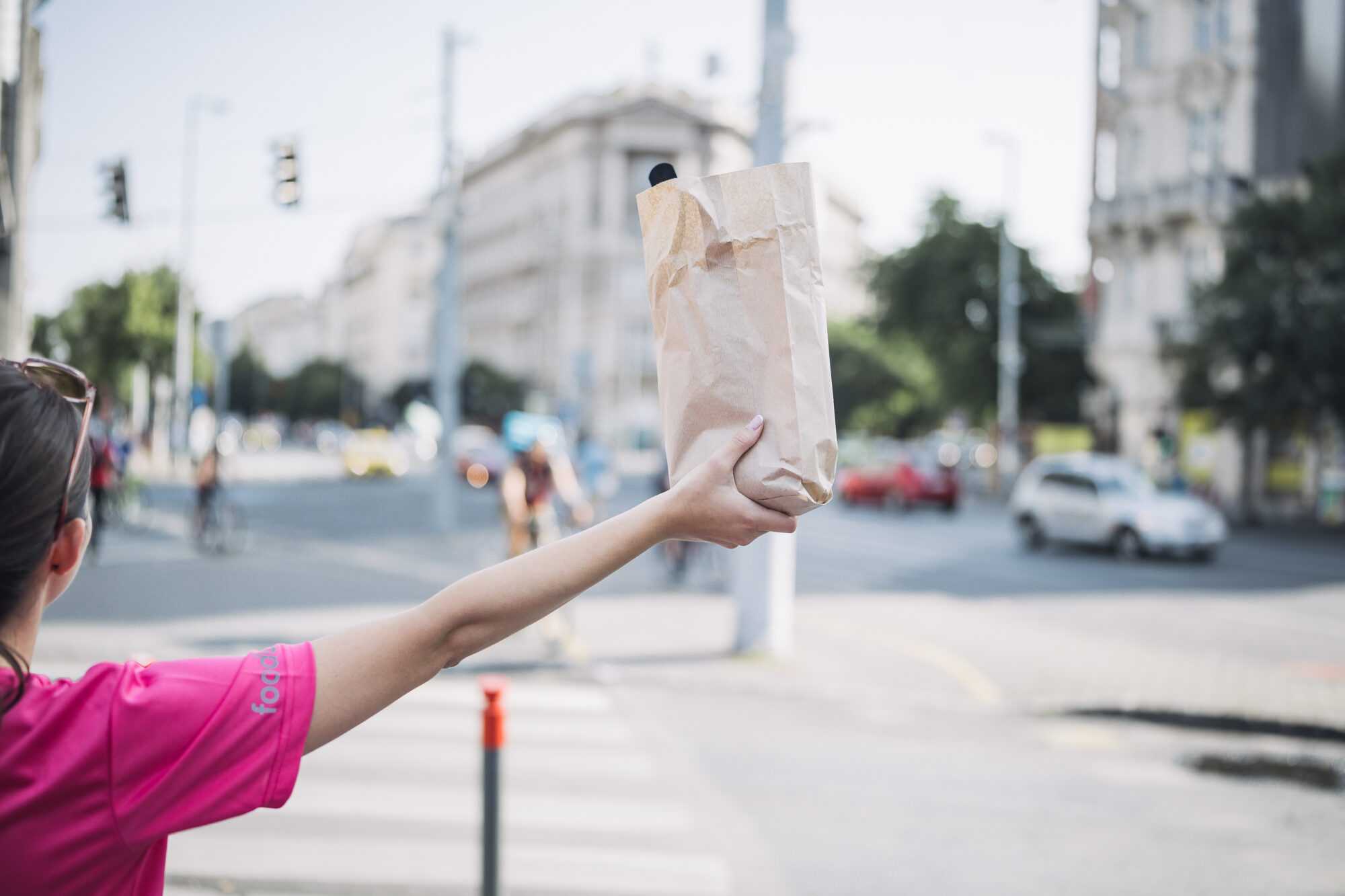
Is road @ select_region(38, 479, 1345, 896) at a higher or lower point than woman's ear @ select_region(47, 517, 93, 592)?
lower

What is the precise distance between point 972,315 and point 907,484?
606 inches

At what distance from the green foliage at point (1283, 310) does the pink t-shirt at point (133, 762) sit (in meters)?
29.0

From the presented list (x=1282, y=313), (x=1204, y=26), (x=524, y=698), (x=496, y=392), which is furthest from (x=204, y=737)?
(x=496, y=392)

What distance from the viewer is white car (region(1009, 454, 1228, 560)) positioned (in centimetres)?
2088

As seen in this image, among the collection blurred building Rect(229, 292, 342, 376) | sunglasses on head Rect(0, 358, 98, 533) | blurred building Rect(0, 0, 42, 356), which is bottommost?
sunglasses on head Rect(0, 358, 98, 533)

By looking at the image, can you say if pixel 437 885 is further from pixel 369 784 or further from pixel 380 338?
pixel 380 338

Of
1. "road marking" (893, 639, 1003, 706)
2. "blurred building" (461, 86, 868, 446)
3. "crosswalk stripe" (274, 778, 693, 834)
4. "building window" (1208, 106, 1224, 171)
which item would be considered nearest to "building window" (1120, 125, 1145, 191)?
"building window" (1208, 106, 1224, 171)

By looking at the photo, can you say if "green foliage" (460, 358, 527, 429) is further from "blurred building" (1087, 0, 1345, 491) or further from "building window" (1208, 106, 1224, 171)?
"building window" (1208, 106, 1224, 171)

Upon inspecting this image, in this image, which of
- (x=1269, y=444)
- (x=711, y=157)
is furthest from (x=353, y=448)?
(x=1269, y=444)

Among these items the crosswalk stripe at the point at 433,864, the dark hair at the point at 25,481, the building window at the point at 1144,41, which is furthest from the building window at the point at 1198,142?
the dark hair at the point at 25,481

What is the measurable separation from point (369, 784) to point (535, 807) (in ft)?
3.08

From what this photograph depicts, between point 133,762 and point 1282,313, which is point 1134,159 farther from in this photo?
point 133,762

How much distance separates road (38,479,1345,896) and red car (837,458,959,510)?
17.8m

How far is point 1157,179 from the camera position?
3853cm
